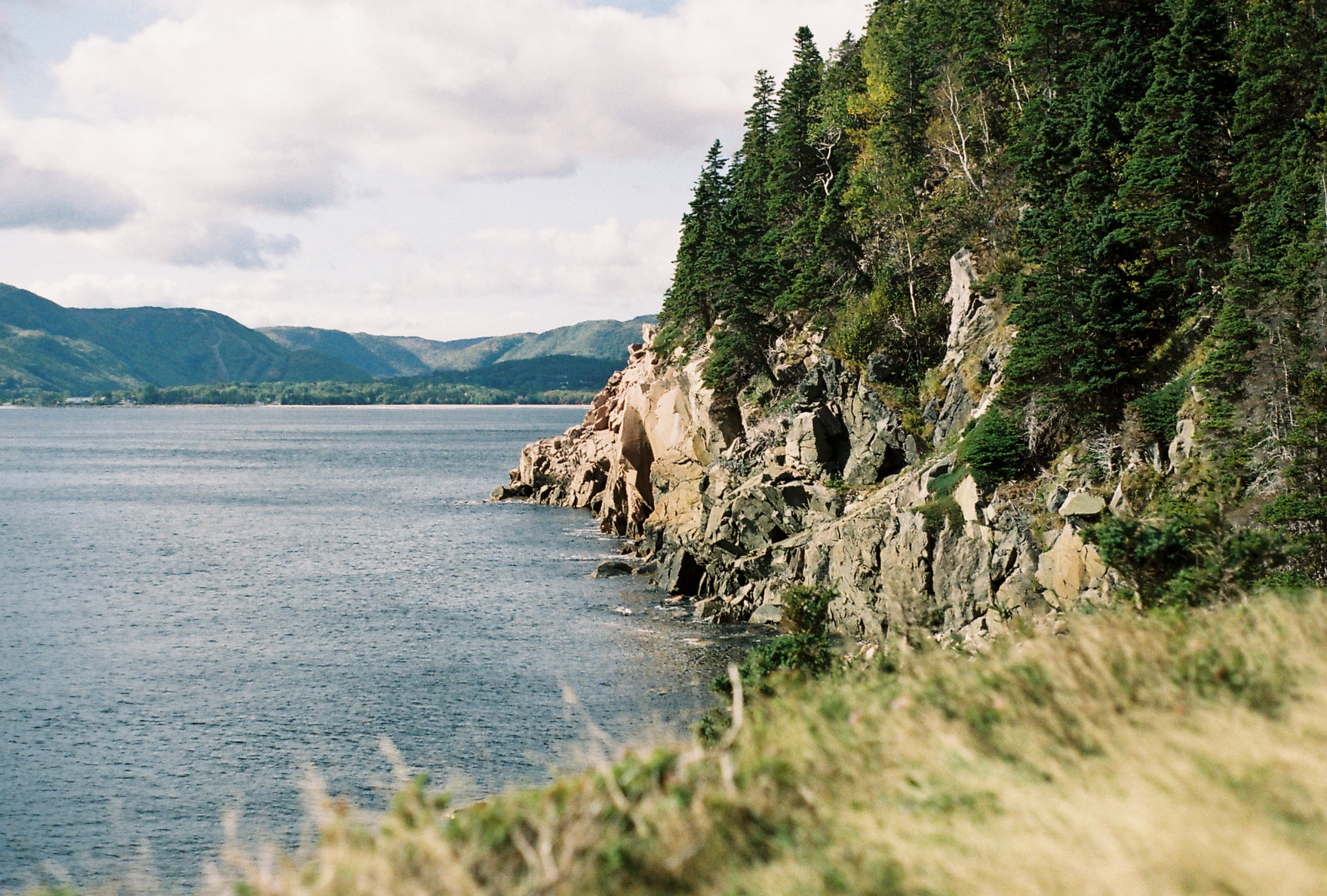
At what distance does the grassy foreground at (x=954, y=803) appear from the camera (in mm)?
6520

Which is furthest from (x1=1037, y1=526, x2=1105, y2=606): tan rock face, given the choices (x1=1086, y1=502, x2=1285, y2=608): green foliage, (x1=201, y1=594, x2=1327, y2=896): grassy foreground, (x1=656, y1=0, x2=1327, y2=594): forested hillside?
(x1=201, y1=594, x2=1327, y2=896): grassy foreground

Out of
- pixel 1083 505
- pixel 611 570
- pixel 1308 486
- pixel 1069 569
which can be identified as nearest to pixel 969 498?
pixel 1083 505

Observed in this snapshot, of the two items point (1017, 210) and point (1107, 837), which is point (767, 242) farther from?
point (1107, 837)

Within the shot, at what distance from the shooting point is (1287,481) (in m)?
31.1

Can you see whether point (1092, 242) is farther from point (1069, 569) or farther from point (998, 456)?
point (1069, 569)

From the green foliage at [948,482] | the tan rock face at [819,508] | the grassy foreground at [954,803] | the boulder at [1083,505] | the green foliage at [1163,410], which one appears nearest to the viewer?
the grassy foreground at [954,803]

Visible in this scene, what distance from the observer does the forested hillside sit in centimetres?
3328

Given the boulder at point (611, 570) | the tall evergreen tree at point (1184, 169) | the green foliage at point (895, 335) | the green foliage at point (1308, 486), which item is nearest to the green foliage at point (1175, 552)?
the green foliage at point (1308, 486)

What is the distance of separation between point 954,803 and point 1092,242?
140 feet

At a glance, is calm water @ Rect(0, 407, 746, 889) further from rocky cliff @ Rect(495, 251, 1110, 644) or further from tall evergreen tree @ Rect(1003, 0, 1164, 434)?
tall evergreen tree @ Rect(1003, 0, 1164, 434)

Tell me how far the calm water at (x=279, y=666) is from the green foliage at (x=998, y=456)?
15676 millimetres

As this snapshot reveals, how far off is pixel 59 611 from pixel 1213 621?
2595 inches

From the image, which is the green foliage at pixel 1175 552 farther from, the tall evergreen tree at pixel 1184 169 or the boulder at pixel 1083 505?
the tall evergreen tree at pixel 1184 169

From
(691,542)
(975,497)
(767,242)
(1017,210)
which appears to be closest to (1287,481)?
(975,497)
